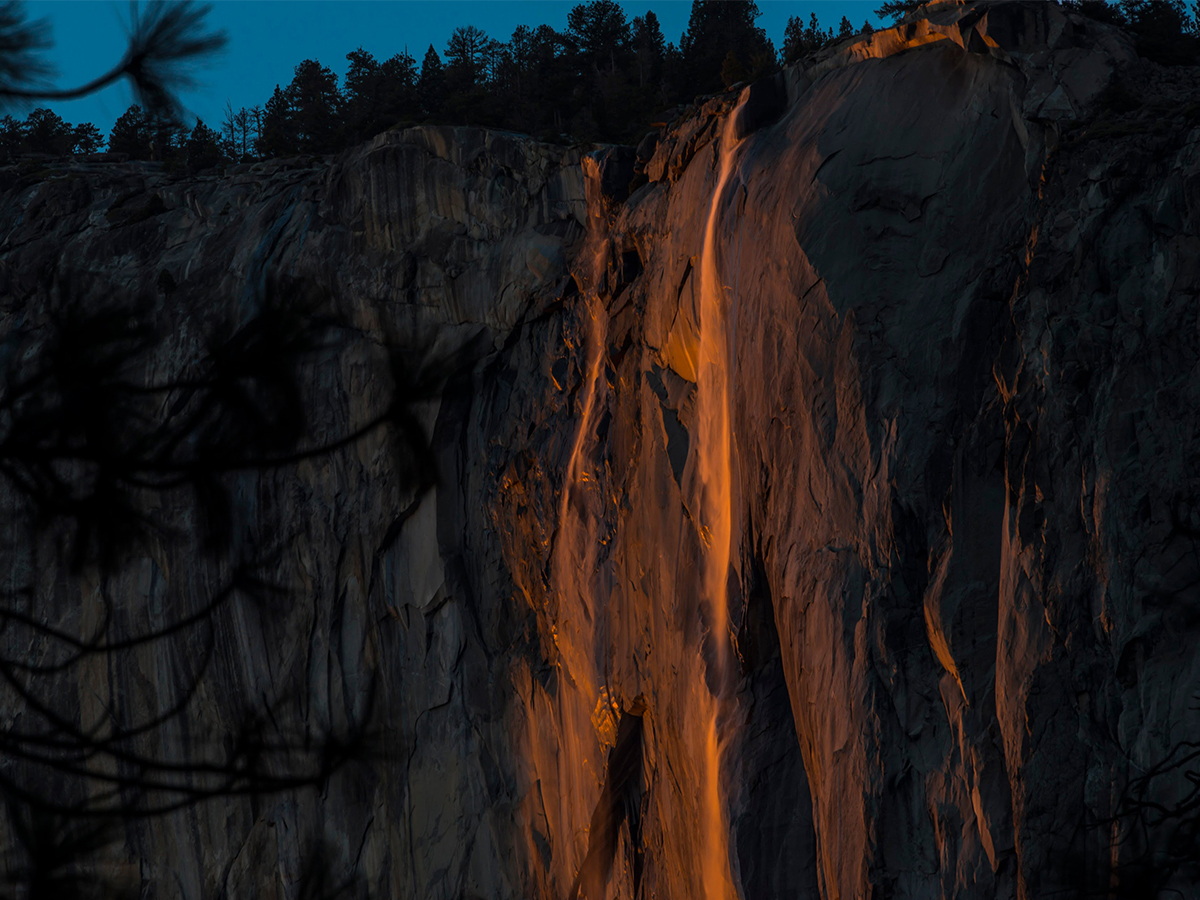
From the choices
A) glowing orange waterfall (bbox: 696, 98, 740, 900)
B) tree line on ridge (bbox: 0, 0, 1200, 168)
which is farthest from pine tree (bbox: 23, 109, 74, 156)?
glowing orange waterfall (bbox: 696, 98, 740, 900)

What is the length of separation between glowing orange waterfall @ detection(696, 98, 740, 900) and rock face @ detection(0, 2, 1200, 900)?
0.06 metres

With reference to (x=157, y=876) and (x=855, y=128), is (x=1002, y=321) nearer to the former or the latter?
(x=855, y=128)

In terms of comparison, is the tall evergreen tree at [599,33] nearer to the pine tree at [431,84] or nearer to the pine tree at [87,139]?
the pine tree at [431,84]

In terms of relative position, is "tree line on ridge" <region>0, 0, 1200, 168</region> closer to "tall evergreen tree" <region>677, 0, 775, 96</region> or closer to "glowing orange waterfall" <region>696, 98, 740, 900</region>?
"tall evergreen tree" <region>677, 0, 775, 96</region>

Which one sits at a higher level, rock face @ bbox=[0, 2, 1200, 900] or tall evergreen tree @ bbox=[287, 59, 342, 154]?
tall evergreen tree @ bbox=[287, 59, 342, 154]

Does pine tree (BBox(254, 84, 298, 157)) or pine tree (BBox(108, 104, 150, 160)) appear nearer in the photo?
pine tree (BBox(254, 84, 298, 157))

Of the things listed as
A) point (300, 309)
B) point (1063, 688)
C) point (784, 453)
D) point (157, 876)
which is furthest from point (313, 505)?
point (300, 309)

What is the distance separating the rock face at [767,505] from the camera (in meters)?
7.73

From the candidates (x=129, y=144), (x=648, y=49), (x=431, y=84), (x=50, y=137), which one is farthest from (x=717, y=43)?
(x=50, y=137)

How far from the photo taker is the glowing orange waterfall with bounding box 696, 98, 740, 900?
11.2 meters

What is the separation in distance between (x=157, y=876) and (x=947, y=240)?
17.6m

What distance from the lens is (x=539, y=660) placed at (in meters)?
16.4

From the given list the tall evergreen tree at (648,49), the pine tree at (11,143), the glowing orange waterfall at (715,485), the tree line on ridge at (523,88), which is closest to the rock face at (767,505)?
the glowing orange waterfall at (715,485)

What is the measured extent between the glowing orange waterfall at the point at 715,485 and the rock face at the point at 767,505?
56 mm
